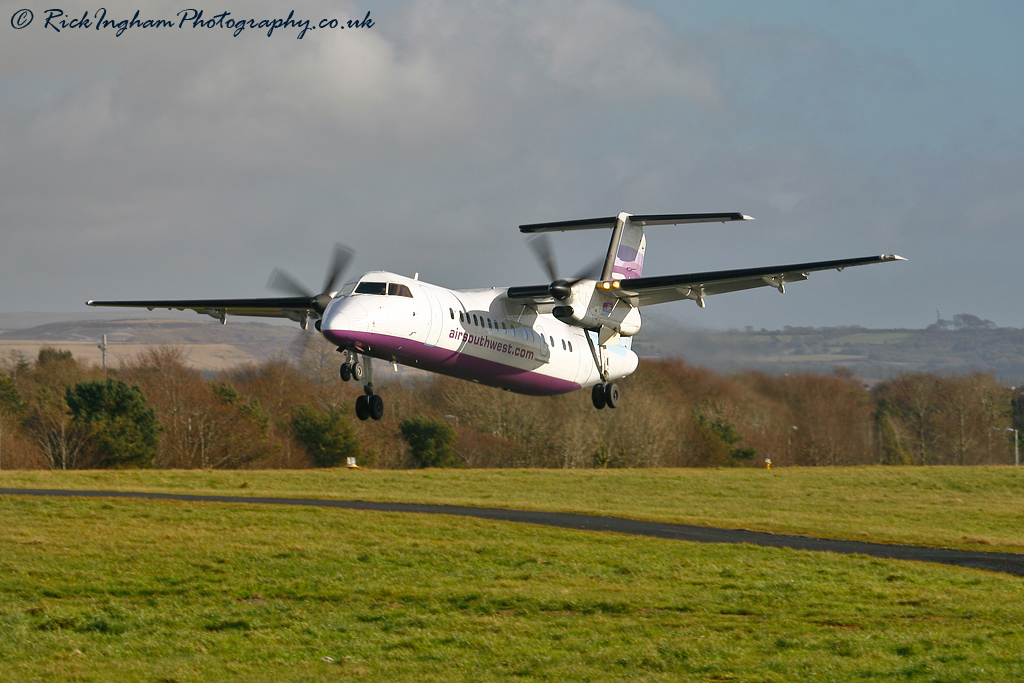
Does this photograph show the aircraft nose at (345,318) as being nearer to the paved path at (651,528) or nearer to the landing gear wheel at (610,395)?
the landing gear wheel at (610,395)

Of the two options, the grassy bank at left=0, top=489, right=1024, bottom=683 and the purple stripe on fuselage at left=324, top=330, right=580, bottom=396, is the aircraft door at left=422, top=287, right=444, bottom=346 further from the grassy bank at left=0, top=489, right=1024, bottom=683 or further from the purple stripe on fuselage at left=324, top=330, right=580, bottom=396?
the grassy bank at left=0, top=489, right=1024, bottom=683

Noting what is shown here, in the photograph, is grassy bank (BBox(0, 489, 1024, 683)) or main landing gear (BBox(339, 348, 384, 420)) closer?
grassy bank (BBox(0, 489, 1024, 683))

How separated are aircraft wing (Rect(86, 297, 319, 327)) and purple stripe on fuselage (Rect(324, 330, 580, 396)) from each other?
4226 mm

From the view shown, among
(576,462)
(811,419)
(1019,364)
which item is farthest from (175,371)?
(1019,364)

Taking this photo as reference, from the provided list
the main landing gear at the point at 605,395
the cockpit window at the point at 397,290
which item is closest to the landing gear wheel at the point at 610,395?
the main landing gear at the point at 605,395

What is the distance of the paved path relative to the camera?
2647 cm

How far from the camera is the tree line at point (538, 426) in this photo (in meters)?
55.6

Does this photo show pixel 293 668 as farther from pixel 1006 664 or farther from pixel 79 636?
pixel 1006 664

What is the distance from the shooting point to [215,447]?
6284 cm

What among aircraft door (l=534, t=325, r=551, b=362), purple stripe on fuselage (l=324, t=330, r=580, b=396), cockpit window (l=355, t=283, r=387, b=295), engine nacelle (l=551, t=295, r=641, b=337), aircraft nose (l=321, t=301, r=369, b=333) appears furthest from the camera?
aircraft door (l=534, t=325, r=551, b=362)

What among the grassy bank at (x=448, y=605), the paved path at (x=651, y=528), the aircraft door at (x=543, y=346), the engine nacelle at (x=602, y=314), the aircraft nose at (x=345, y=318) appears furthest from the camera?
the paved path at (x=651, y=528)

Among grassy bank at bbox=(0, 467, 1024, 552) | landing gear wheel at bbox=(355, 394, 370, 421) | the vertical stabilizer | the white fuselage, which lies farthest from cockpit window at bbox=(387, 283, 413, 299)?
grassy bank at bbox=(0, 467, 1024, 552)

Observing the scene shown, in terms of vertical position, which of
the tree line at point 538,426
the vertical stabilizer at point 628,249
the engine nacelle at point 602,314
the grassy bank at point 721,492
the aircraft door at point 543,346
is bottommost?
the grassy bank at point 721,492

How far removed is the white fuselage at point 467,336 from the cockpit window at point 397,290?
0.07 feet
